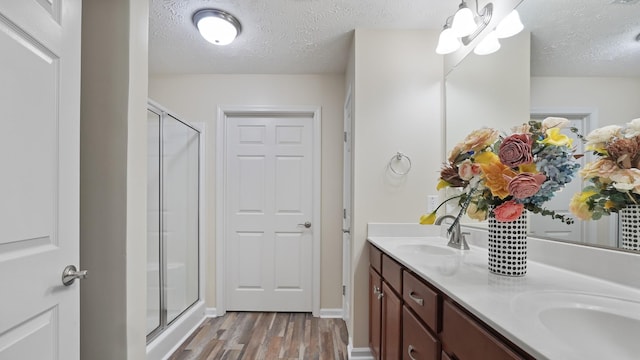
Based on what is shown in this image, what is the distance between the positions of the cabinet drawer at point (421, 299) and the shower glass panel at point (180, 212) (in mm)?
1806

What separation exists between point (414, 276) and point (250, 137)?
2.12m

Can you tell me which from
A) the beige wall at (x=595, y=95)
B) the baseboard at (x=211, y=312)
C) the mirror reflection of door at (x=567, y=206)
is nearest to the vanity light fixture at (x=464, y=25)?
the beige wall at (x=595, y=95)

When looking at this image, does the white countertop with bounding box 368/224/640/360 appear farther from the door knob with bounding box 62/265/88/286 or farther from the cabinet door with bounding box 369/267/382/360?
the door knob with bounding box 62/265/88/286

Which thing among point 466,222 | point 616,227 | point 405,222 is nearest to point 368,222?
point 405,222

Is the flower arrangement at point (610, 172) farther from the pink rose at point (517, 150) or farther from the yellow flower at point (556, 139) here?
the pink rose at point (517, 150)

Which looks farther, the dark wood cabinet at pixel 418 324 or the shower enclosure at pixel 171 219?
the shower enclosure at pixel 171 219

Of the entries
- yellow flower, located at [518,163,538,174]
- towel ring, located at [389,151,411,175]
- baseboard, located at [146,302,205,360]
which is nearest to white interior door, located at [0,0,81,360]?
baseboard, located at [146,302,205,360]

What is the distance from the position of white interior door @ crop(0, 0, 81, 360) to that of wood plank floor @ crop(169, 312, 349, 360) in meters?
1.27

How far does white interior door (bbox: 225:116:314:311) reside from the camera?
2691mm

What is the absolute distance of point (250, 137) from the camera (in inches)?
107

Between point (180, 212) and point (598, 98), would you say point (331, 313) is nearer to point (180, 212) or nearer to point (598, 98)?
point (180, 212)

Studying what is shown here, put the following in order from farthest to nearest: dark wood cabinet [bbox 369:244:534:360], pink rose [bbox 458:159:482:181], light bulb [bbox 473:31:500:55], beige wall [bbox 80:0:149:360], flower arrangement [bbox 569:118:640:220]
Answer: light bulb [bbox 473:31:500:55]
beige wall [bbox 80:0:149:360]
pink rose [bbox 458:159:482:181]
flower arrangement [bbox 569:118:640:220]
dark wood cabinet [bbox 369:244:534:360]

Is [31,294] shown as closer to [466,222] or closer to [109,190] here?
[109,190]

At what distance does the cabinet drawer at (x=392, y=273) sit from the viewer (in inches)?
50.7
